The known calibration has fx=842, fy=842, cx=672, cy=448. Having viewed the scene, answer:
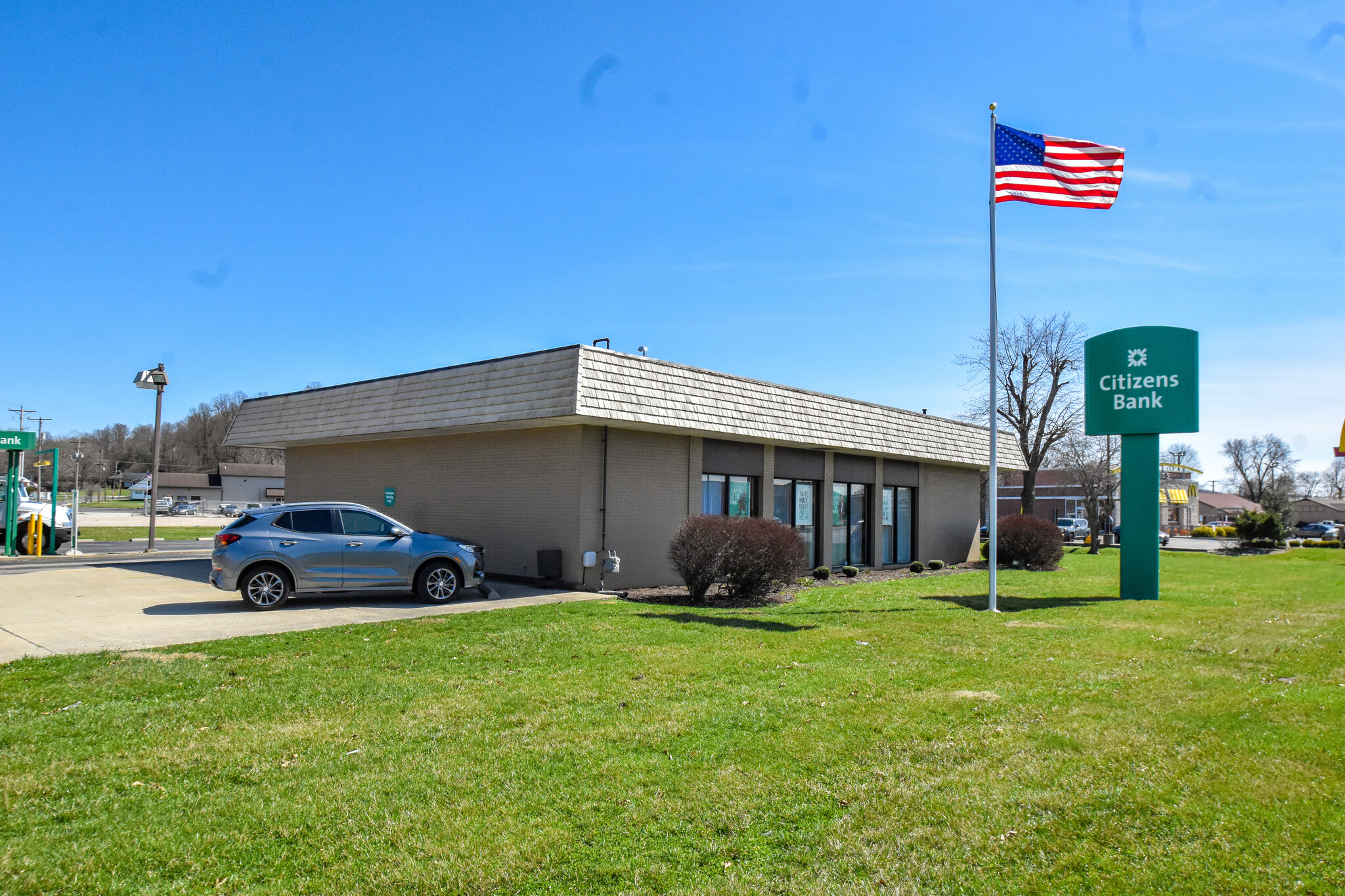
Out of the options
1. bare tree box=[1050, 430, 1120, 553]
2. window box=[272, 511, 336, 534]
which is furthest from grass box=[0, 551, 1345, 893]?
bare tree box=[1050, 430, 1120, 553]

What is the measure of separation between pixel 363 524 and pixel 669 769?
9485mm

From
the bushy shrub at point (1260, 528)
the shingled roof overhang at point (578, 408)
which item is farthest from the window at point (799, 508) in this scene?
the bushy shrub at point (1260, 528)

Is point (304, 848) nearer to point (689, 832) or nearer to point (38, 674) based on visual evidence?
point (689, 832)

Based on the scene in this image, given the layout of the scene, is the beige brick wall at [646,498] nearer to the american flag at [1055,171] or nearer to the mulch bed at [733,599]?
the mulch bed at [733,599]

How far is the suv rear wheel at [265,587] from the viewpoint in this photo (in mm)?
12492

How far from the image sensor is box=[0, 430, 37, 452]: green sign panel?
73.6 feet

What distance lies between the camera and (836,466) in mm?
22312

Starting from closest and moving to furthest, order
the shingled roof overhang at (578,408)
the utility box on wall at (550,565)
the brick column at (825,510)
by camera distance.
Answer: the shingled roof overhang at (578,408)
the utility box on wall at (550,565)
the brick column at (825,510)

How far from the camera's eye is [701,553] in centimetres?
1444

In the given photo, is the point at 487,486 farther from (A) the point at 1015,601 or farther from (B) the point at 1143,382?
(B) the point at 1143,382

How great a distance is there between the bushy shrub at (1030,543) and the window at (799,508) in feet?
20.9

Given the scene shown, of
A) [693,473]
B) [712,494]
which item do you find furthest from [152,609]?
[712,494]

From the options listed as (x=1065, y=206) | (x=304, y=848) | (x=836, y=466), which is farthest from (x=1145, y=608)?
(x=304, y=848)

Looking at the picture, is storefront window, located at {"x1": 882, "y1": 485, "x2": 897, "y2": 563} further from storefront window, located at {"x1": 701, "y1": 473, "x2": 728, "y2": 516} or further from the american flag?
the american flag
